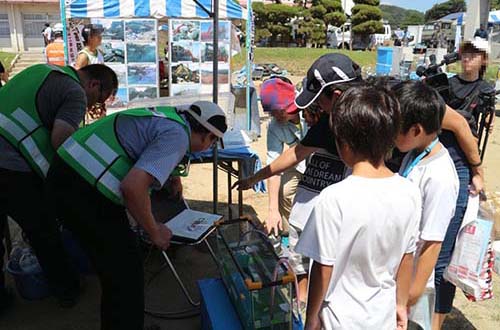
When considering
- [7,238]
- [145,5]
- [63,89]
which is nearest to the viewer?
[63,89]

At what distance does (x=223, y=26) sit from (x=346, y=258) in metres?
5.85

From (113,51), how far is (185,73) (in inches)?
44.9

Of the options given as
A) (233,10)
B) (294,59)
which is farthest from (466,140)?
(294,59)

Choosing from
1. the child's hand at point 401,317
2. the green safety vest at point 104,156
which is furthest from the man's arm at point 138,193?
the child's hand at point 401,317

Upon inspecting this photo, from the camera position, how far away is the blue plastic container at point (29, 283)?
2.58 meters

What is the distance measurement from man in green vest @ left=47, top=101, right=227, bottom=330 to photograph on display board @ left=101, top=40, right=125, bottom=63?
5.41 metres

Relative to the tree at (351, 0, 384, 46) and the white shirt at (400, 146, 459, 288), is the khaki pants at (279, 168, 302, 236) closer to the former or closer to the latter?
the white shirt at (400, 146, 459, 288)

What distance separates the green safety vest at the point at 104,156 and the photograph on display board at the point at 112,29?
5.37 metres

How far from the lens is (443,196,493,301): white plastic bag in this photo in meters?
1.89

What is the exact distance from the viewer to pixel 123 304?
1884mm

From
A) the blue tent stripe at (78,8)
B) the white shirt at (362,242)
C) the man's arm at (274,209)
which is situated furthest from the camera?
the blue tent stripe at (78,8)

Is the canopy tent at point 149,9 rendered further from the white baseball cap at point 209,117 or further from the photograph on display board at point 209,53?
the white baseball cap at point 209,117

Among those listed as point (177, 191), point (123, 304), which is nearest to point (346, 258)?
point (123, 304)

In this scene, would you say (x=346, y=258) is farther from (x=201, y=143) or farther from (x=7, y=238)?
(x=7, y=238)
